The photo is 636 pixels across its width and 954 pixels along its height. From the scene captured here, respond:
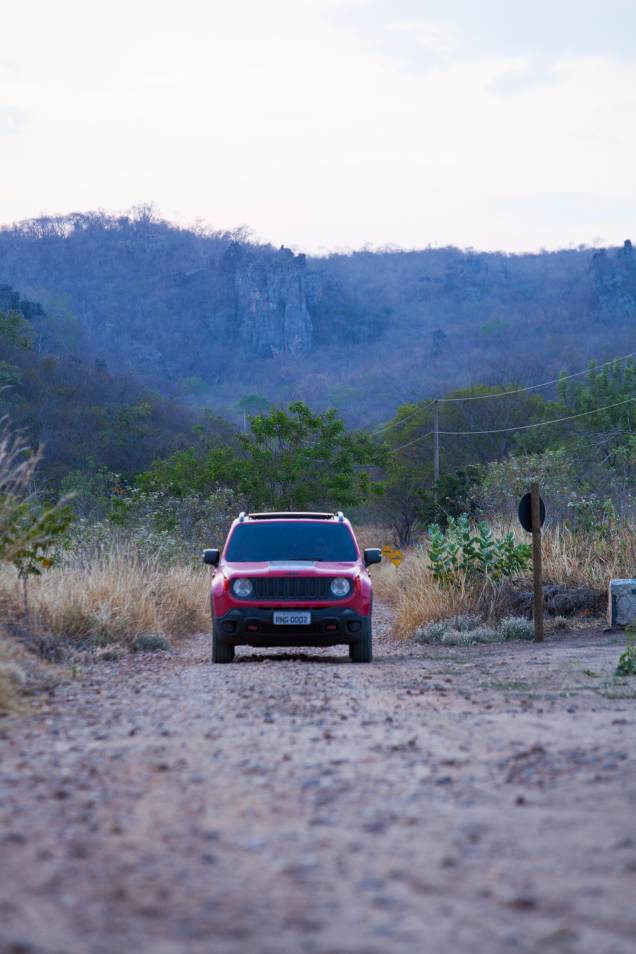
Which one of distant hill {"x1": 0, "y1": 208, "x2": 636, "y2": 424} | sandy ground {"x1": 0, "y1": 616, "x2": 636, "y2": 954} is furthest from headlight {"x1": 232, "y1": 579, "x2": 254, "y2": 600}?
distant hill {"x1": 0, "y1": 208, "x2": 636, "y2": 424}

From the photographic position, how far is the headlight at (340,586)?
13266 millimetres

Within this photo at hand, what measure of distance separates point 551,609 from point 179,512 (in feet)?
51.3

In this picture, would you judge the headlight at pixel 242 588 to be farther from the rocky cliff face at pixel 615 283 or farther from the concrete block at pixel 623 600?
the rocky cliff face at pixel 615 283

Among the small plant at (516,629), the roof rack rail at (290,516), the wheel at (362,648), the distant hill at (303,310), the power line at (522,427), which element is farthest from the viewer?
the distant hill at (303,310)

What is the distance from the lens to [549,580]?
63.5ft

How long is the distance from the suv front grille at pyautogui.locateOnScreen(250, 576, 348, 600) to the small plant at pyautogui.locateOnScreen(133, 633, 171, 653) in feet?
7.11

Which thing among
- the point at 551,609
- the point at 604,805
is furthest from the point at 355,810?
the point at 551,609

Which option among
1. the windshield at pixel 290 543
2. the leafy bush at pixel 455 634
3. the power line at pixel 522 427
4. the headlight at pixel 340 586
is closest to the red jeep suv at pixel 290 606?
the headlight at pixel 340 586

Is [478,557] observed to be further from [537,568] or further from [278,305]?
[278,305]

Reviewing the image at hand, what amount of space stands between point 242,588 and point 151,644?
84.8 inches

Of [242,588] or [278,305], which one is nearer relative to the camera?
[242,588]

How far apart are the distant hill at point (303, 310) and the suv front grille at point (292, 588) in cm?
6757

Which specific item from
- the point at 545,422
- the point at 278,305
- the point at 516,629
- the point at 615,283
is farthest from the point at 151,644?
the point at 278,305

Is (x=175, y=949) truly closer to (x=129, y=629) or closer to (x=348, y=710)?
(x=348, y=710)
